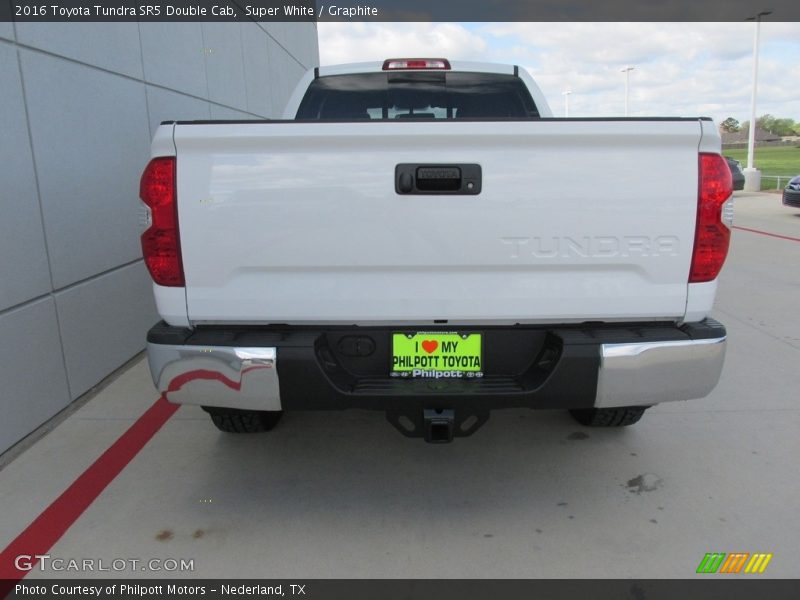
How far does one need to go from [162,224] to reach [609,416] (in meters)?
2.51

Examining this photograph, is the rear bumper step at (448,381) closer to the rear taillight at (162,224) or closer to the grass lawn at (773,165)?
Answer: the rear taillight at (162,224)

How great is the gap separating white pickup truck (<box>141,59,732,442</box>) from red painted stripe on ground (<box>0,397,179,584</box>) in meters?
0.89

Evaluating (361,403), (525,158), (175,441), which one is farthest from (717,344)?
(175,441)

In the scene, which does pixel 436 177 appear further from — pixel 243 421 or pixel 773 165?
pixel 773 165

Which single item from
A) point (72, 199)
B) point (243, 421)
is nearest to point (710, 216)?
point (243, 421)

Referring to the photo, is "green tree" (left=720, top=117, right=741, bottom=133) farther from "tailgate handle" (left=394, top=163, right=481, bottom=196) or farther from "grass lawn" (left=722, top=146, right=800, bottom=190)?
"tailgate handle" (left=394, top=163, right=481, bottom=196)

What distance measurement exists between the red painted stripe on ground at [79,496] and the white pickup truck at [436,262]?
2.93 feet

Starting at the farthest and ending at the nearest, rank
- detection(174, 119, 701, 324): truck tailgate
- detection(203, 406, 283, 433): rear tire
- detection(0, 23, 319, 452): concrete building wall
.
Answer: detection(0, 23, 319, 452): concrete building wall, detection(203, 406, 283, 433): rear tire, detection(174, 119, 701, 324): truck tailgate

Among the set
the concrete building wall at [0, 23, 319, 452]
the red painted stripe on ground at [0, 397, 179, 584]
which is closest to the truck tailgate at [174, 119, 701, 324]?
the red painted stripe on ground at [0, 397, 179, 584]

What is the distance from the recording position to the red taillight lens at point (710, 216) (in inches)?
91.6

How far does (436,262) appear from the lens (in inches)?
93.7

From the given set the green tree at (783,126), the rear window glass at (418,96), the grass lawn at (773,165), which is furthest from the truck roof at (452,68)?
the green tree at (783,126)

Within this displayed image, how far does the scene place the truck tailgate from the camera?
2.31 metres
